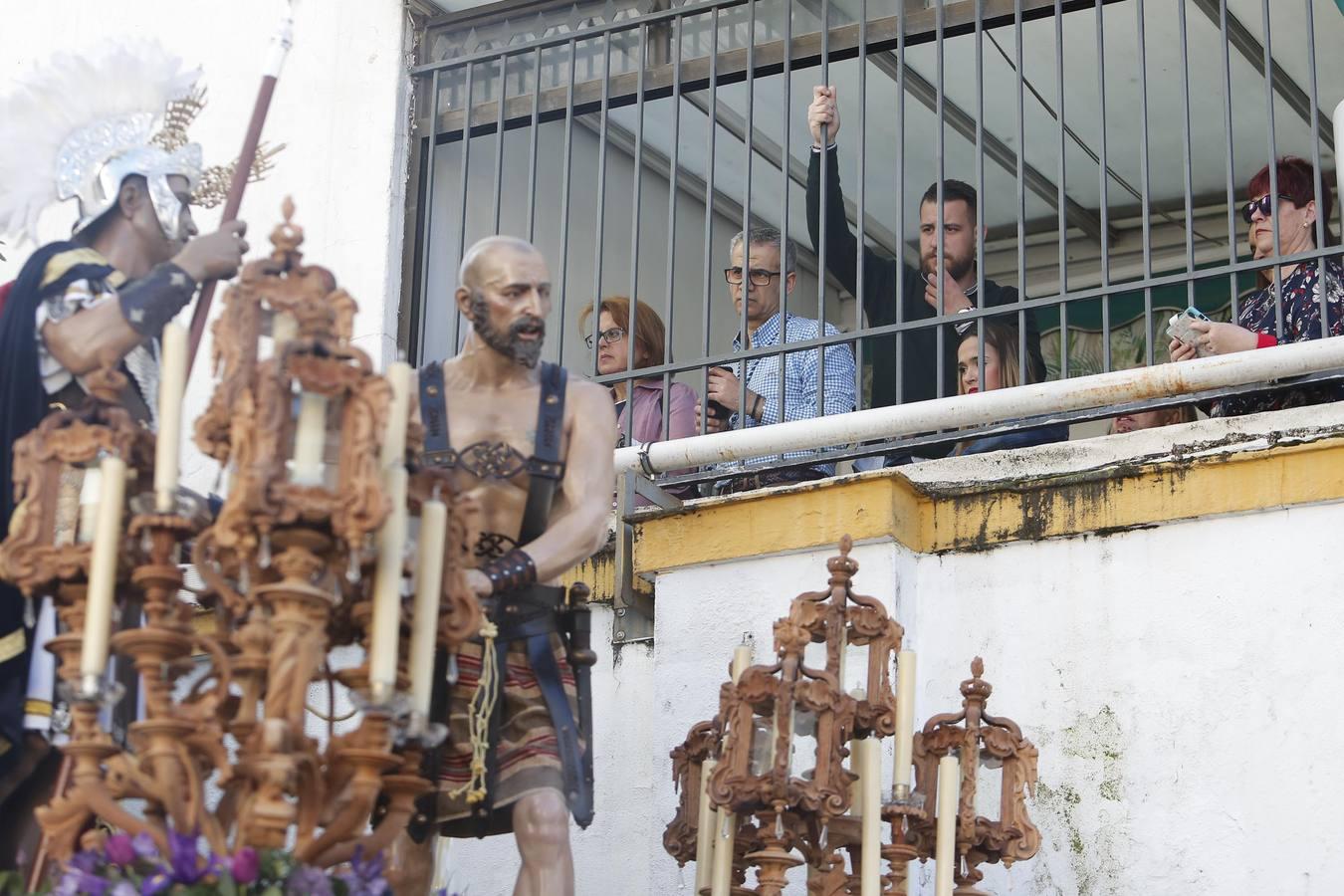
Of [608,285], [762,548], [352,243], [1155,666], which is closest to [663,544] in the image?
[762,548]

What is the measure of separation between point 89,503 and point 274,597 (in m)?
0.51

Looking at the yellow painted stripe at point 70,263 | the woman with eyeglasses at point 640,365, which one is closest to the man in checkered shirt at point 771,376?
the woman with eyeglasses at point 640,365

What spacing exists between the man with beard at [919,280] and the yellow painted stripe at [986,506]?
76 centimetres

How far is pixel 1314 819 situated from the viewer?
5.66 meters

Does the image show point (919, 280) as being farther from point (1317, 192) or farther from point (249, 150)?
point (249, 150)

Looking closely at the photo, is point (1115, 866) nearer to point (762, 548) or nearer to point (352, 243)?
point (762, 548)

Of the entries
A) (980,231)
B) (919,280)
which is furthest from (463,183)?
(980,231)

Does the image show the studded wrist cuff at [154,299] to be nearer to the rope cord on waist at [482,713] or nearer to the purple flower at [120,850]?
the rope cord on waist at [482,713]

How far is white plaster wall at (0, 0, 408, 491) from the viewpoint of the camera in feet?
26.6

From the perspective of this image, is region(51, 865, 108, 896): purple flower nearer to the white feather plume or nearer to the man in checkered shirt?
the white feather plume

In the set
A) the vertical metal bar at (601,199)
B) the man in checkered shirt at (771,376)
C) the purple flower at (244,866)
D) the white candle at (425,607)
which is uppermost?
the vertical metal bar at (601,199)

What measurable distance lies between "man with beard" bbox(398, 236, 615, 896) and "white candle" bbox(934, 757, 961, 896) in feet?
2.95

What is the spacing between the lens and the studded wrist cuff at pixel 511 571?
4.77 meters

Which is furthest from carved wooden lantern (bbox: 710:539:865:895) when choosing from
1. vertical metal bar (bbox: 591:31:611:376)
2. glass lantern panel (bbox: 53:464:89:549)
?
vertical metal bar (bbox: 591:31:611:376)
